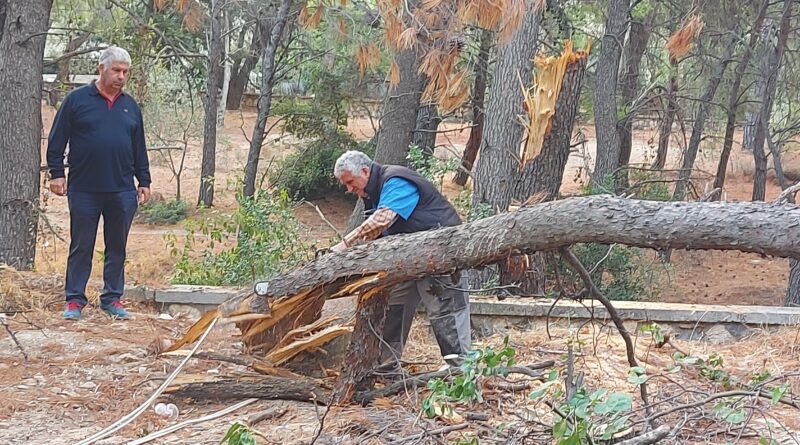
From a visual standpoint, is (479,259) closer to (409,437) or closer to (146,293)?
(409,437)

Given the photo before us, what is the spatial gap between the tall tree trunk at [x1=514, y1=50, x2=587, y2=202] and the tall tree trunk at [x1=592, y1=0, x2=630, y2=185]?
4306 millimetres

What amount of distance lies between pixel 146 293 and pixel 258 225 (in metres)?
1.13

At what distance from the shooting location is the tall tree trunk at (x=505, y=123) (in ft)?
27.0

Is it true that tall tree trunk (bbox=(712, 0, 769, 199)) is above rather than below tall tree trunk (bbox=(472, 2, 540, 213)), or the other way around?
above

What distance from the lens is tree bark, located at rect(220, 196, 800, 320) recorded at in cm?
354

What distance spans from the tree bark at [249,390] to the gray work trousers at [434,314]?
483 mm

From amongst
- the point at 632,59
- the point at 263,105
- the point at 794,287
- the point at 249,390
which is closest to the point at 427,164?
the point at 249,390

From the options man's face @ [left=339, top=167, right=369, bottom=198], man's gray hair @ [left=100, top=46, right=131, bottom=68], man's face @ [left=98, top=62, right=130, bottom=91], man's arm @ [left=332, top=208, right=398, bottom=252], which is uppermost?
man's gray hair @ [left=100, top=46, right=131, bottom=68]

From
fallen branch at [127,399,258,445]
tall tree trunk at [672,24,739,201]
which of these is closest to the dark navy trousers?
fallen branch at [127,399,258,445]

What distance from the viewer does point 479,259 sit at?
4465 mm

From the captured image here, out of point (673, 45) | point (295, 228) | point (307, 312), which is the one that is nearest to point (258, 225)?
point (295, 228)

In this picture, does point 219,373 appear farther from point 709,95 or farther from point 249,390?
point 709,95

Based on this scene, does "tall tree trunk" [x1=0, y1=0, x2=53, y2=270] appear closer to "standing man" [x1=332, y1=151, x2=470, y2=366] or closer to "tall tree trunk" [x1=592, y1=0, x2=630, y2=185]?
"standing man" [x1=332, y1=151, x2=470, y2=366]

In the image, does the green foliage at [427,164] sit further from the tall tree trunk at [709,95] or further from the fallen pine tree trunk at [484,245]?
the tall tree trunk at [709,95]
